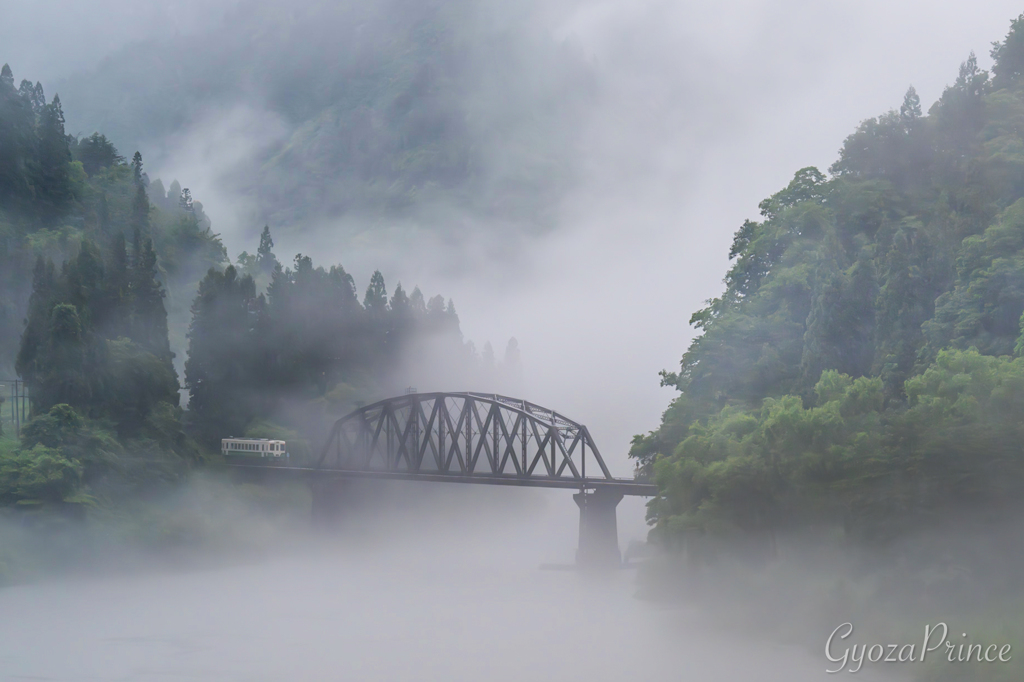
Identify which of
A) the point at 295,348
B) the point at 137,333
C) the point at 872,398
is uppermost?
the point at 295,348

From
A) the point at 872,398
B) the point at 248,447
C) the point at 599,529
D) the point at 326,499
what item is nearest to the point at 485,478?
the point at 599,529

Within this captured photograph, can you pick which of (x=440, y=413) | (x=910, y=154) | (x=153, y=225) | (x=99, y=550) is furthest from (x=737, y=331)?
(x=153, y=225)

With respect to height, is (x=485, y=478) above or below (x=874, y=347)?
below

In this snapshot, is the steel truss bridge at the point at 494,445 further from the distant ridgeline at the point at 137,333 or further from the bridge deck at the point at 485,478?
the distant ridgeline at the point at 137,333

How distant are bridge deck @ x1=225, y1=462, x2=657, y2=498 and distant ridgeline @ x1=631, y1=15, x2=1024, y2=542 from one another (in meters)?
2.33

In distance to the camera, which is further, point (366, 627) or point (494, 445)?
point (494, 445)

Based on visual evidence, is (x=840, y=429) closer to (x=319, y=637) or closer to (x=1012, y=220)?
(x=1012, y=220)

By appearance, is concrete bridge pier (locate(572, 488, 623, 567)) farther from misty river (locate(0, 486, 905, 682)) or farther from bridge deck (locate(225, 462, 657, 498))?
misty river (locate(0, 486, 905, 682))

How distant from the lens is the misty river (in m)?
54.0

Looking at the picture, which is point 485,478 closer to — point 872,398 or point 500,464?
point 500,464

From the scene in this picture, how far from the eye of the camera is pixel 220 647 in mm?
61781

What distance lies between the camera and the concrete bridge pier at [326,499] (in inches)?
4437

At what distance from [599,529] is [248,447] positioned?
149 feet

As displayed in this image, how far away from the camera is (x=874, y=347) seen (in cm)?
7200
